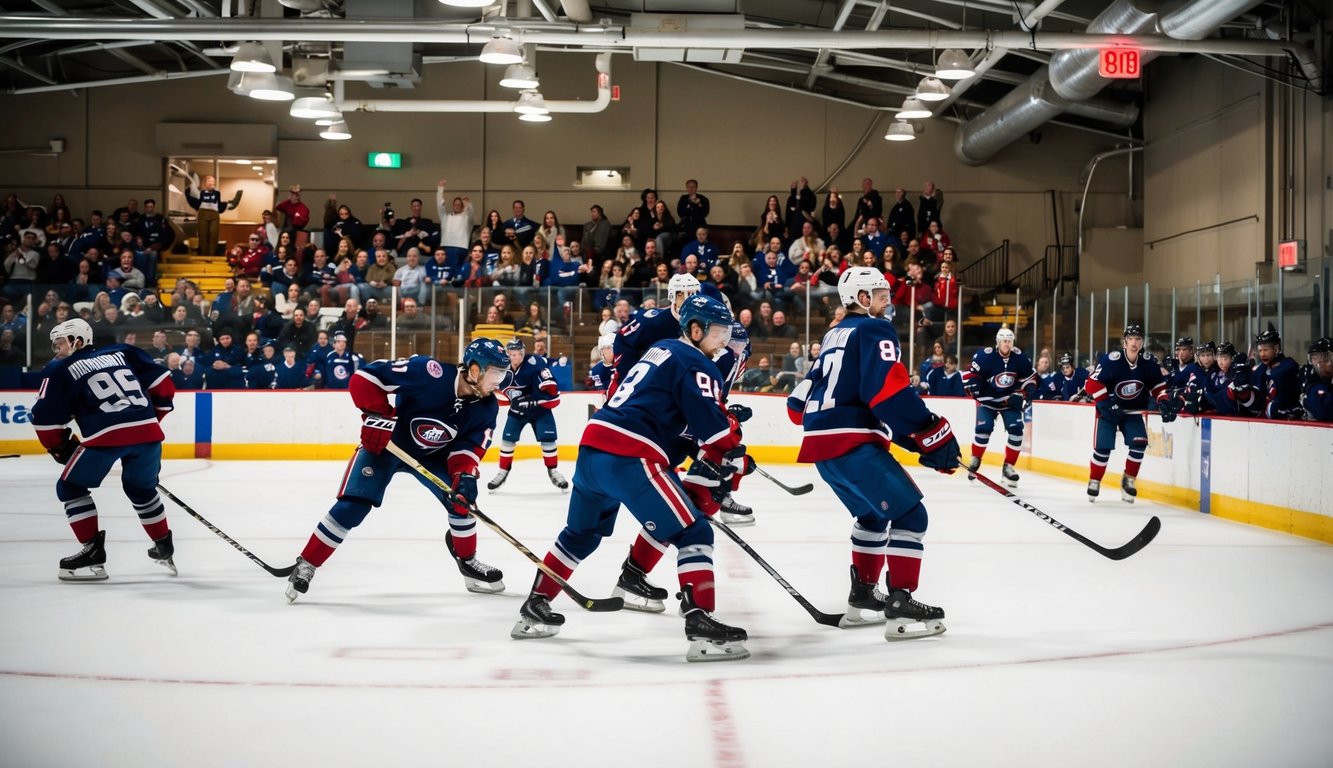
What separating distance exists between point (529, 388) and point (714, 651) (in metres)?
6.21

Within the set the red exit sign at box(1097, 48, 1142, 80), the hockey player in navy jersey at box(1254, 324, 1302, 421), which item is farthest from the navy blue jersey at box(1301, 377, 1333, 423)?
the red exit sign at box(1097, 48, 1142, 80)

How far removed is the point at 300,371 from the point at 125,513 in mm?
5069

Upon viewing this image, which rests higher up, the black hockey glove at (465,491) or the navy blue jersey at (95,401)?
the navy blue jersey at (95,401)

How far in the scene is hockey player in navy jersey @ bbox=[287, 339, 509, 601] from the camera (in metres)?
5.00

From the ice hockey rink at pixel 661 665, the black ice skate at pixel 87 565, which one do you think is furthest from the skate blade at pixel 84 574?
the ice hockey rink at pixel 661 665

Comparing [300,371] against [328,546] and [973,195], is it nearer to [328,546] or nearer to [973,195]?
[328,546]

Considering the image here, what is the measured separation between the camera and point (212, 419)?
13.1 metres

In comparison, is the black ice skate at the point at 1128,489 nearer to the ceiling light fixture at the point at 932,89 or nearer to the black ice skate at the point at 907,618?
the ceiling light fixture at the point at 932,89

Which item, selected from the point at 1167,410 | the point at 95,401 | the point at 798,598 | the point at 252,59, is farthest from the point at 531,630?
the point at 252,59

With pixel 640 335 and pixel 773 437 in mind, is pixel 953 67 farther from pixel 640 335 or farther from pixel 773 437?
pixel 640 335

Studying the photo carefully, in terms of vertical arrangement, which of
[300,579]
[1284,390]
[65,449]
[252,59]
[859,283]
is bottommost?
[300,579]

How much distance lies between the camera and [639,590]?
4.90 m

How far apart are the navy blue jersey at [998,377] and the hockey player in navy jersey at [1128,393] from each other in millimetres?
1329

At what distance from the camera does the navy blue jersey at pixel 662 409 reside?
4.05 m
